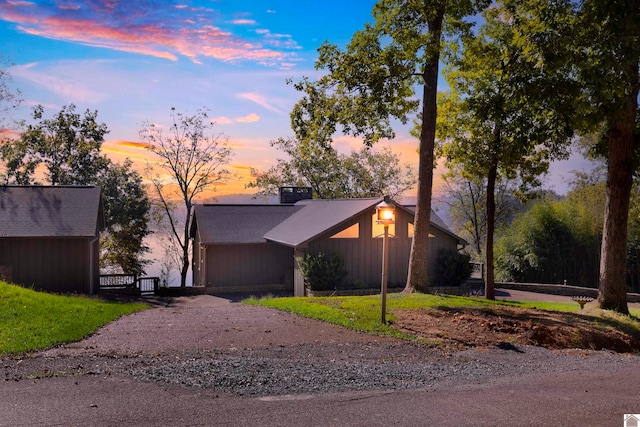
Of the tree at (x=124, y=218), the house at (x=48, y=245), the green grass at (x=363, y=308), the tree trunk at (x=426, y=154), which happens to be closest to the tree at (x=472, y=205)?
the tree at (x=124, y=218)

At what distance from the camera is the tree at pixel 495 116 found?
1766 cm

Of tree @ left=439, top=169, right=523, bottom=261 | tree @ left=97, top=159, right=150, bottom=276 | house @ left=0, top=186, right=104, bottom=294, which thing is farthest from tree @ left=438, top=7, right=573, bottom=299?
tree @ left=97, top=159, right=150, bottom=276

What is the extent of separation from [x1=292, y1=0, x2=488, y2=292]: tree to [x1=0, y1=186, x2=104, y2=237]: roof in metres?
12.2

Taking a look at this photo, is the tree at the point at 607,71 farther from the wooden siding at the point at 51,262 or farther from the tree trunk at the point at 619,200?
the wooden siding at the point at 51,262

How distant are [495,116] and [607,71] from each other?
4.43 meters

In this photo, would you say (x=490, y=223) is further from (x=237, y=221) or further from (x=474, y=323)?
(x=237, y=221)

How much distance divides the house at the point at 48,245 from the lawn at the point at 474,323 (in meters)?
12.6

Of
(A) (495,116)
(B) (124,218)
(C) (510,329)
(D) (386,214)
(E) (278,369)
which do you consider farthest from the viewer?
(B) (124,218)

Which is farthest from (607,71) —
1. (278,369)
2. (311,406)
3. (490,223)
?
(311,406)

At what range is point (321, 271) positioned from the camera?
82.7ft

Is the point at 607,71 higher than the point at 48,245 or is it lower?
higher

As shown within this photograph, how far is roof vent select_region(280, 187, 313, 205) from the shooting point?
40.1 meters

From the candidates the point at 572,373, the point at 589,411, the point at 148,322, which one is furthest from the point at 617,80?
the point at 148,322

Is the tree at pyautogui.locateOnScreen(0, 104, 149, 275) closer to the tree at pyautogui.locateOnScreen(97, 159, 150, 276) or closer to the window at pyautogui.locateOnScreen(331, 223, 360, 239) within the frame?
the tree at pyautogui.locateOnScreen(97, 159, 150, 276)
